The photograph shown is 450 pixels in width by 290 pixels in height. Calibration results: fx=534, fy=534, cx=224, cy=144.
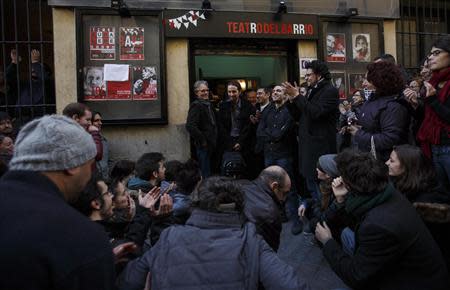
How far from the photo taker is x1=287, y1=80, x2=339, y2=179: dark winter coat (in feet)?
19.7

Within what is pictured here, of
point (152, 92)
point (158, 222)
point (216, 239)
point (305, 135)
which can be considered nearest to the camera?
point (216, 239)

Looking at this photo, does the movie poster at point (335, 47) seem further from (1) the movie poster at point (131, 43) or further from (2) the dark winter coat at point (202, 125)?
(1) the movie poster at point (131, 43)

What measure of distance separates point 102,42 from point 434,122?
16.0 ft

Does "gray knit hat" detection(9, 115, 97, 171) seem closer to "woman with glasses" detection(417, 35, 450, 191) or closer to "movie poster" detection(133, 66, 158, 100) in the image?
"woman with glasses" detection(417, 35, 450, 191)

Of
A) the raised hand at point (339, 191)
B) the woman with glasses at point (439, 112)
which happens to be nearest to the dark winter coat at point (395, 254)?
the raised hand at point (339, 191)

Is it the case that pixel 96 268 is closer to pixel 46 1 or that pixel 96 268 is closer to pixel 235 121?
pixel 235 121

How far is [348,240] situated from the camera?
3.82m

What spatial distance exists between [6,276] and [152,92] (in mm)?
6386

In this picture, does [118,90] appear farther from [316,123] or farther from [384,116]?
[384,116]

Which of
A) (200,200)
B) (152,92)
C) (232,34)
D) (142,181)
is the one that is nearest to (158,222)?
(200,200)

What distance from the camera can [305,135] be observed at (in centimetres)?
623

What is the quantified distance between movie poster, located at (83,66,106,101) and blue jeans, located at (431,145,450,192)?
15.6 ft

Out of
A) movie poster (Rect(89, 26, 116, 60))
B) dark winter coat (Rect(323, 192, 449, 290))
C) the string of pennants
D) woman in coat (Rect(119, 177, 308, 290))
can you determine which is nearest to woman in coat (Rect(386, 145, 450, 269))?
dark winter coat (Rect(323, 192, 449, 290))

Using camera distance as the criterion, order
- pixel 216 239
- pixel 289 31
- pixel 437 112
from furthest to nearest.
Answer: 1. pixel 289 31
2. pixel 437 112
3. pixel 216 239
